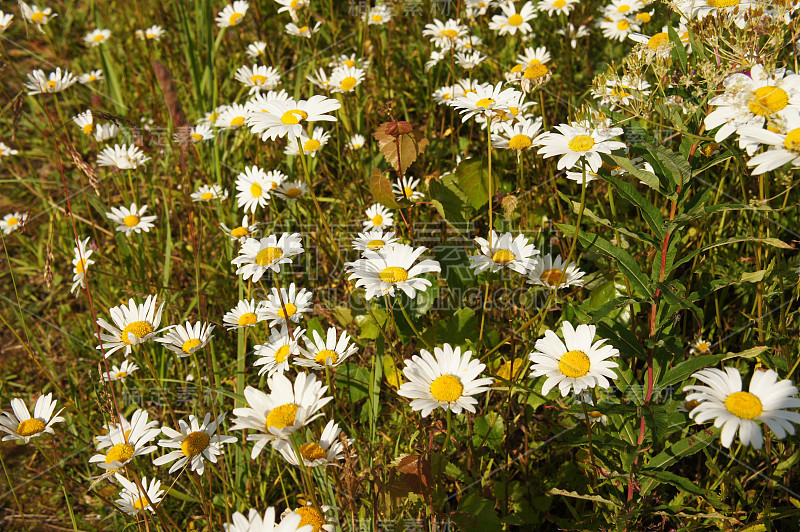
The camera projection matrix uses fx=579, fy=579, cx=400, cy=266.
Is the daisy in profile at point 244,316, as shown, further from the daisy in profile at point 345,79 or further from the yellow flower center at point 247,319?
the daisy in profile at point 345,79

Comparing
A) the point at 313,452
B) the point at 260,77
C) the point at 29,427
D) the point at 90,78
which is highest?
the point at 90,78

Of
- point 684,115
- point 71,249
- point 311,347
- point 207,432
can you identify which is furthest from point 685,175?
Answer: point 71,249

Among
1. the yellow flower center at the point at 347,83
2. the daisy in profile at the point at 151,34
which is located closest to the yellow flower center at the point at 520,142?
the yellow flower center at the point at 347,83

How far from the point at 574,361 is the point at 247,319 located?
45.2 inches

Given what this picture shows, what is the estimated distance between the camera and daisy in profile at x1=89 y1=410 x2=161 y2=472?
1.62 metres

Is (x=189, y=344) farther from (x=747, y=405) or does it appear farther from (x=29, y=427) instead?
(x=747, y=405)

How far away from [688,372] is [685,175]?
51 centimetres

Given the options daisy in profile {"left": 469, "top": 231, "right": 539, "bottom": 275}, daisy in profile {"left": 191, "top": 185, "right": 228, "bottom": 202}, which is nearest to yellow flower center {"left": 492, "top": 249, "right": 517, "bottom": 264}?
daisy in profile {"left": 469, "top": 231, "right": 539, "bottom": 275}

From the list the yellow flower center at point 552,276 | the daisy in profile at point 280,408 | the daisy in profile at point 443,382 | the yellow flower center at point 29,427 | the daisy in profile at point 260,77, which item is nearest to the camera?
the daisy in profile at point 280,408

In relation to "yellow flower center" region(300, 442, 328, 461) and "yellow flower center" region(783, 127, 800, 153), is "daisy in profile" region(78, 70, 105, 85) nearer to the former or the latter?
"yellow flower center" region(300, 442, 328, 461)

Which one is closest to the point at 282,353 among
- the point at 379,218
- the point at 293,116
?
the point at 293,116

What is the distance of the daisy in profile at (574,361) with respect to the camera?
1.43 meters

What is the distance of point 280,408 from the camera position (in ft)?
4.52

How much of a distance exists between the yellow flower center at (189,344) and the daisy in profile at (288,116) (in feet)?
2.27
